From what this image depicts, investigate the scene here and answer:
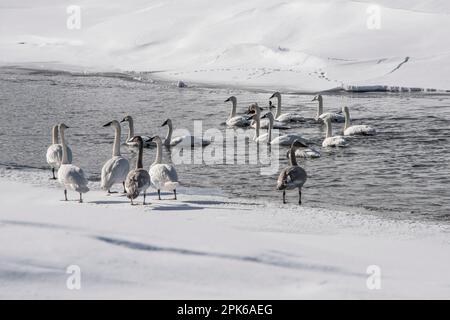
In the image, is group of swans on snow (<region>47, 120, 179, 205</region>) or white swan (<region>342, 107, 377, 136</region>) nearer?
group of swans on snow (<region>47, 120, 179, 205</region>)

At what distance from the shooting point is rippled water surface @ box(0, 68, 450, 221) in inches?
621

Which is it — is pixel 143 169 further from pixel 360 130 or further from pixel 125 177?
pixel 360 130

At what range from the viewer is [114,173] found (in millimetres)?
14234

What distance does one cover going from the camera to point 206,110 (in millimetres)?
27719

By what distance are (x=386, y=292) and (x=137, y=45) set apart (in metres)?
36.9

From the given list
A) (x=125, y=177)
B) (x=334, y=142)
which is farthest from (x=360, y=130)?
(x=125, y=177)

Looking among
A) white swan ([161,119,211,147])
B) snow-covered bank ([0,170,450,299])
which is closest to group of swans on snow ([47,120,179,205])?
snow-covered bank ([0,170,450,299])

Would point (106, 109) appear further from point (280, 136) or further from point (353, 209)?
point (353, 209)

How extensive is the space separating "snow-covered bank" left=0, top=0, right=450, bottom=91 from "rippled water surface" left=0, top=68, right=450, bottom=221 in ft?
8.15

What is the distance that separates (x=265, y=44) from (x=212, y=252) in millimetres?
28744

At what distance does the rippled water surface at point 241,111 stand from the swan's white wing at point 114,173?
6.88 feet

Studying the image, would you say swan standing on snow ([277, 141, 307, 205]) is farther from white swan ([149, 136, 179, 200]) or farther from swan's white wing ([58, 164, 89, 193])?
swan's white wing ([58, 164, 89, 193])
